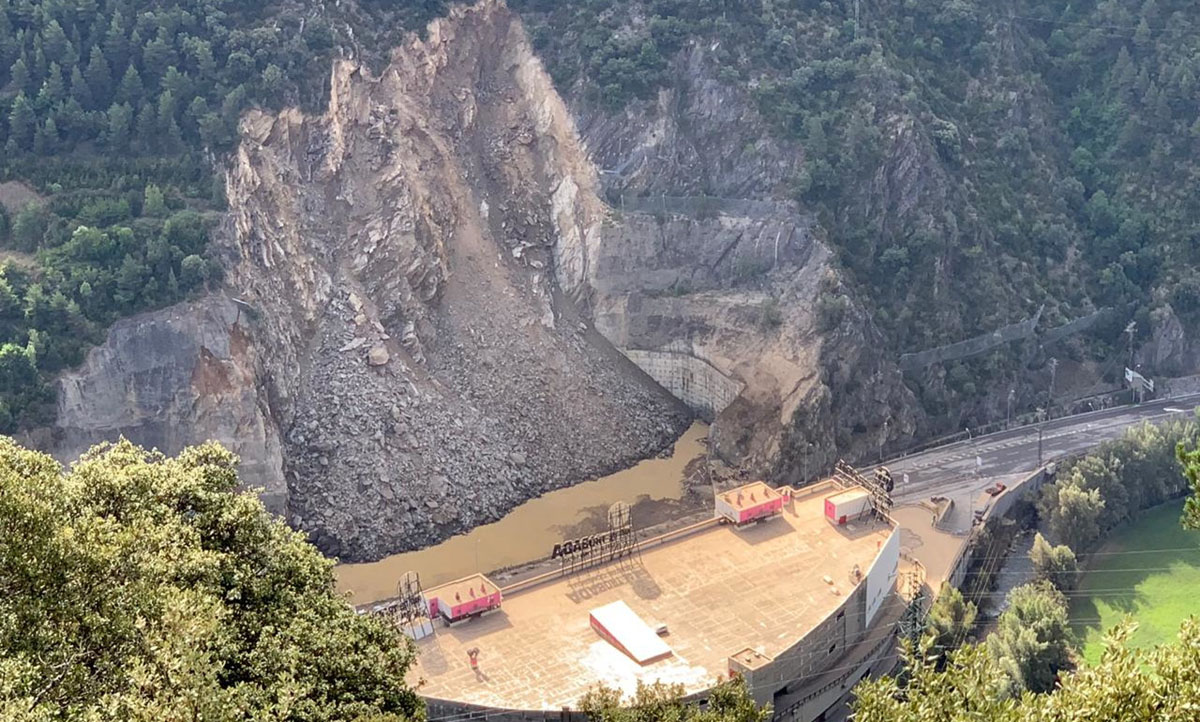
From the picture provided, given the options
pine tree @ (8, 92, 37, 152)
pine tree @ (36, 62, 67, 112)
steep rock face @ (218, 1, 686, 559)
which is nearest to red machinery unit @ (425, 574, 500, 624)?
steep rock face @ (218, 1, 686, 559)

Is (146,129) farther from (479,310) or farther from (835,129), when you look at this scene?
(835,129)

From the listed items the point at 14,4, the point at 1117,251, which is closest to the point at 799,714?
the point at 1117,251

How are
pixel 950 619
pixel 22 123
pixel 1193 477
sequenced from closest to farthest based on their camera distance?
pixel 1193 477, pixel 950 619, pixel 22 123

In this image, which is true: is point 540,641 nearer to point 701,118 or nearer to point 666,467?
point 666,467

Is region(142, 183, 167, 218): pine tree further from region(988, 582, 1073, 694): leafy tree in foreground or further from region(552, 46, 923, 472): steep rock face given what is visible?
region(988, 582, 1073, 694): leafy tree in foreground

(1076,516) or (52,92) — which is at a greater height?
(52,92)

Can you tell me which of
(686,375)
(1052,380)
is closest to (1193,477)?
(686,375)
